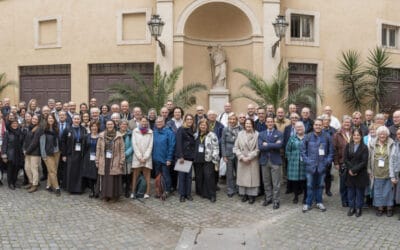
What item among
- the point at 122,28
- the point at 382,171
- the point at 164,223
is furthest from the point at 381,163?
the point at 122,28

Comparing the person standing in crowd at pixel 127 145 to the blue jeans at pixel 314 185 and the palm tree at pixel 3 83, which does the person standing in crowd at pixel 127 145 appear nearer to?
the blue jeans at pixel 314 185

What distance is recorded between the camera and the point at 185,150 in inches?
343

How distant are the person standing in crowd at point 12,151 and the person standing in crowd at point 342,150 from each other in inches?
271

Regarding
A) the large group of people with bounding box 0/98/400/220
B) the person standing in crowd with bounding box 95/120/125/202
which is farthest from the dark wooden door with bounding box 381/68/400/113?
the person standing in crowd with bounding box 95/120/125/202

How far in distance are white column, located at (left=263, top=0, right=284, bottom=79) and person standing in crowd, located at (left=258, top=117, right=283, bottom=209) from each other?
6.79 metres

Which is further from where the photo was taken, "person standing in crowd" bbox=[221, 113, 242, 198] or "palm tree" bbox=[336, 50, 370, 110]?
"palm tree" bbox=[336, 50, 370, 110]

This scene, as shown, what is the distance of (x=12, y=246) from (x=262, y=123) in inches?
219

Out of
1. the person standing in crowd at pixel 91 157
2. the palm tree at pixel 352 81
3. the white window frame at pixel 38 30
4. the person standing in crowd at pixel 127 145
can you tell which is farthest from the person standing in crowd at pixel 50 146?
the palm tree at pixel 352 81

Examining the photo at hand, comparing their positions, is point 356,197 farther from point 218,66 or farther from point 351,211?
point 218,66

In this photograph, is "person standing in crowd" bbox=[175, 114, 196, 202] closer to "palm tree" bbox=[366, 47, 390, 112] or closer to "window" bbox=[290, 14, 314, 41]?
"window" bbox=[290, 14, 314, 41]

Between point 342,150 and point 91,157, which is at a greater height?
point 342,150

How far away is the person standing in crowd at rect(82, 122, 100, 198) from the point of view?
28.5 feet

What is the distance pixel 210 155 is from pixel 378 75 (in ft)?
32.4

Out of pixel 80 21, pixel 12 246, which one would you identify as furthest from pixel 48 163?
pixel 80 21
